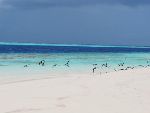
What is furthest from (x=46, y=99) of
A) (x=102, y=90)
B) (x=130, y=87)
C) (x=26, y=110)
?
(x=130, y=87)

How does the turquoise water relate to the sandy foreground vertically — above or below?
below

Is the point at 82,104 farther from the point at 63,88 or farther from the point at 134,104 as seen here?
the point at 63,88

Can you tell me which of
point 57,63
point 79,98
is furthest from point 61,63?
point 79,98

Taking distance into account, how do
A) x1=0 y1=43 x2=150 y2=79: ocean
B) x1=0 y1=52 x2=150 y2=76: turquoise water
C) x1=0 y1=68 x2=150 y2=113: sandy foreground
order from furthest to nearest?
x1=0 y1=52 x2=150 y2=76: turquoise water
x1=0 y1=43 x2=150 y2=79: ocean
x1=0 y1=68 x2=150 y2=113: sandy foreground

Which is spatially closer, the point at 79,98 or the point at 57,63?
the point at 79,98

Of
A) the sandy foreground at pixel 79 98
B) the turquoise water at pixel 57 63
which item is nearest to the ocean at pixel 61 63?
the turquoise water at pixel 57 63

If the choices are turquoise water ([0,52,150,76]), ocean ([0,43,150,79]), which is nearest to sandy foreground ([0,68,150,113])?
ocean ([0,43,150,79])

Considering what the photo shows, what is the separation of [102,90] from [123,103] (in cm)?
226

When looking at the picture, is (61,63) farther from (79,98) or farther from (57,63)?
(79,98)

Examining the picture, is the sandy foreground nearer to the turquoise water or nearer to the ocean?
the ocean

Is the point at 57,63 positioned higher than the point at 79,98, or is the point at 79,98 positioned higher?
the point at 79,98

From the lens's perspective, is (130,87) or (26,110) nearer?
(26,110)

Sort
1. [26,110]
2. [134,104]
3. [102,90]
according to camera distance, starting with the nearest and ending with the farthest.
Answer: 1. [26,110]
2. [134,104]
3. [102,90]

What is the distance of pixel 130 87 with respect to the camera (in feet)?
40.8
